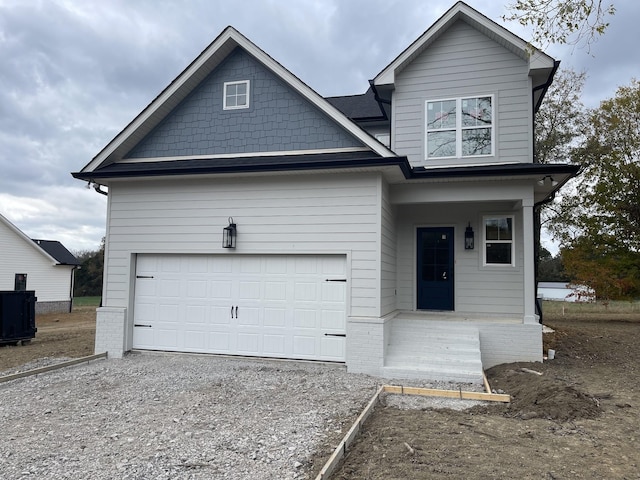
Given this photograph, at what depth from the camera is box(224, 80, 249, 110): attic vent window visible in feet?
30.4

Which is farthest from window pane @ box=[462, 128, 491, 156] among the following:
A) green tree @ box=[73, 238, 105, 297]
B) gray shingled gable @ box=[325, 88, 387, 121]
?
green tree @ box=[73, 238, 105, 297]

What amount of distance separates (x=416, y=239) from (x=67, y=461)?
8159mm

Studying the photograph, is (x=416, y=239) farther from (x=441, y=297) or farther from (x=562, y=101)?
(x=562, y=101)

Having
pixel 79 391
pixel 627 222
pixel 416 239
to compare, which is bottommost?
pixel 79 391

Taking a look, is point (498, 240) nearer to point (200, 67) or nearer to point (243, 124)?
point (243, 124)

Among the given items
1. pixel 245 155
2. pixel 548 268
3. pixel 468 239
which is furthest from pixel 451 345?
pixel 548 268

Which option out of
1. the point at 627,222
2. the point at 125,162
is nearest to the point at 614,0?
the point at 125,162

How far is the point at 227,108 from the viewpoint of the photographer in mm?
9320

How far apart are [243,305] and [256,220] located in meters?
1.71

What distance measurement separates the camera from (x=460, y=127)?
975 cm

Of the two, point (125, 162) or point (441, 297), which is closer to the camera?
point (125, 162)

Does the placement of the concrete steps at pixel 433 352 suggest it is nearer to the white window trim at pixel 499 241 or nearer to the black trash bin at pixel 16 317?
the white window trim at pixel 499 241

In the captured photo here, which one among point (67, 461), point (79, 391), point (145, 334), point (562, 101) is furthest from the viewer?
point (562, 101)

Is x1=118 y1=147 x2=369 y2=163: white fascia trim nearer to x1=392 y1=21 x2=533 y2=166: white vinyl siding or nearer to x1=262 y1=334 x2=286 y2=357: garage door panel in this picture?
x1=392 y1=21 x2=533 y2=166: white vinyl siding
